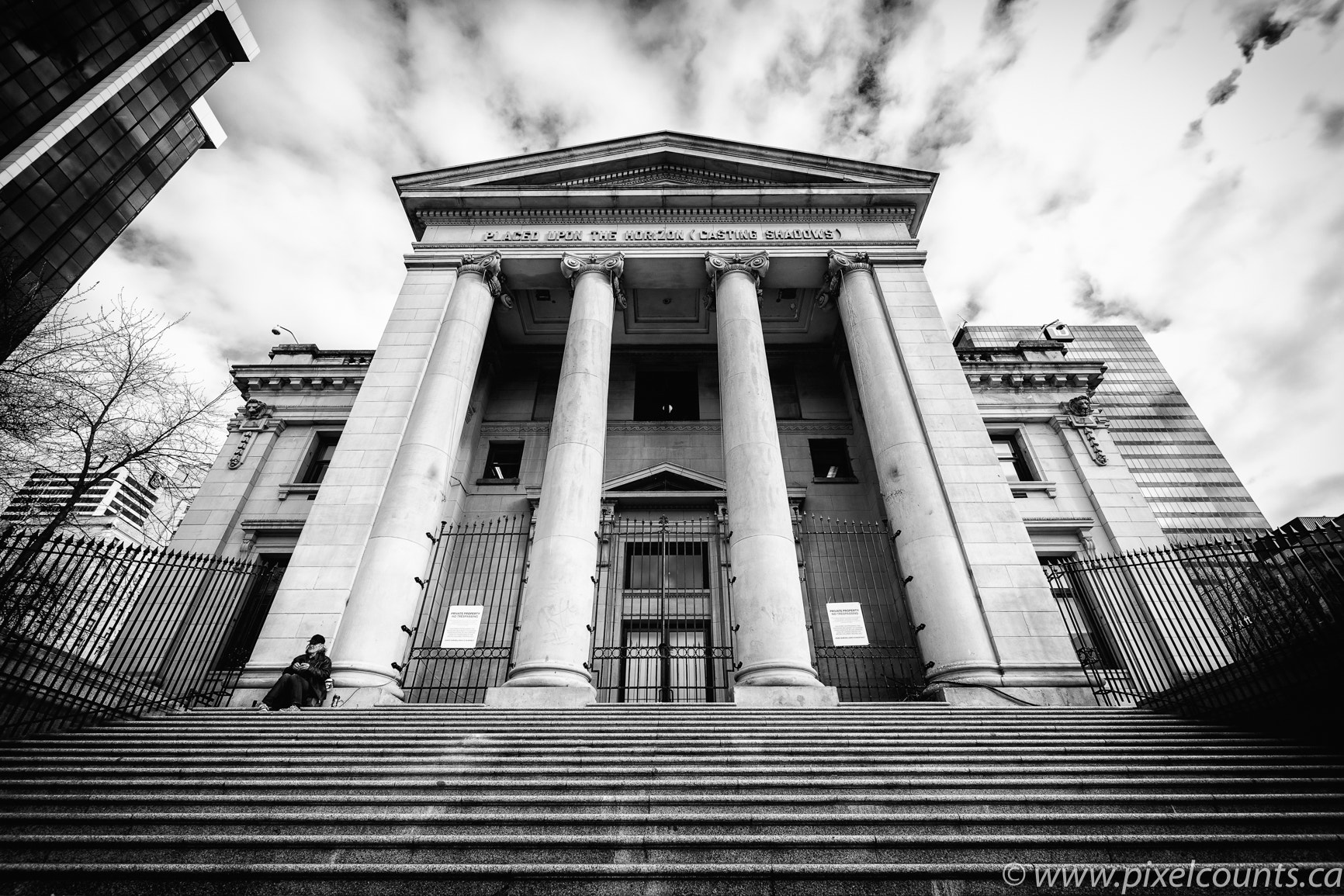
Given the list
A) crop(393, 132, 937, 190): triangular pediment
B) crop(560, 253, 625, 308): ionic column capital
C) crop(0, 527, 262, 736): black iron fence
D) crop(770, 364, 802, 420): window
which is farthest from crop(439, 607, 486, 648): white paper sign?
crop(393, 132, 937, 190): triangular pediment

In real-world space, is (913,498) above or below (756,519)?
above

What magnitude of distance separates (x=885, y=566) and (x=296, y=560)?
13673 mm

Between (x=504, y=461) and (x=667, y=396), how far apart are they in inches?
232

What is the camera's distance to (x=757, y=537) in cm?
1118

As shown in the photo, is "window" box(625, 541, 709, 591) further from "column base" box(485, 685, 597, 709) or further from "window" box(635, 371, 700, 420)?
"column base" box(485, 685, 597, 709)

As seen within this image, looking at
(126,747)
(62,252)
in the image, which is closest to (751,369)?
(126,747)

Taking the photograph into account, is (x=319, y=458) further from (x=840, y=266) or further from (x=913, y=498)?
(x=913, y=498)

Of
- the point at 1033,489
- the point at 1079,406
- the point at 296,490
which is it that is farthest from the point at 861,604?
the point at 296,490

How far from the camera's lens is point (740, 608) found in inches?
423

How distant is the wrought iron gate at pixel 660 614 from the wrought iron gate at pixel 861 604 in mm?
2285

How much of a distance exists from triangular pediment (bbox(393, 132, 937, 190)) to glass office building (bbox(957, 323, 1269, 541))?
193 feet

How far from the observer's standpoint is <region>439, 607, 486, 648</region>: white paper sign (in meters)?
10.8

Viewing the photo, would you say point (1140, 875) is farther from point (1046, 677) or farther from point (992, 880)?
point (1046, 677)

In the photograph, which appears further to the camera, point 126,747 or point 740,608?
point 740,608
